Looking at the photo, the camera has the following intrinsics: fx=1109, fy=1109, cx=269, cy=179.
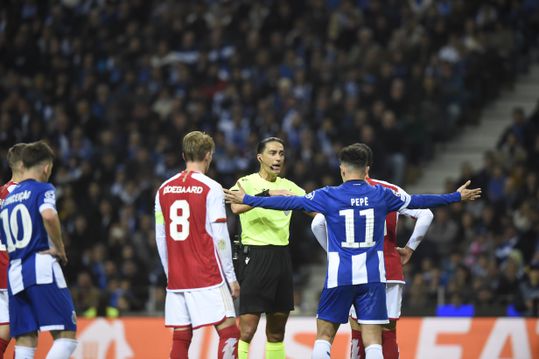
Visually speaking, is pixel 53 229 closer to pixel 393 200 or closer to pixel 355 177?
pixel 355 177

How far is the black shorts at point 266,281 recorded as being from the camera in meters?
10.6

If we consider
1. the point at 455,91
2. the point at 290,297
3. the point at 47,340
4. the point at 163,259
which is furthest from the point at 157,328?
the point at 455,91

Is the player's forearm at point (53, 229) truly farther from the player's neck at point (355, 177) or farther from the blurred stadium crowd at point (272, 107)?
the blurred stadium crowd at point (272, 107)

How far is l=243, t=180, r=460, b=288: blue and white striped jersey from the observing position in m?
9.25

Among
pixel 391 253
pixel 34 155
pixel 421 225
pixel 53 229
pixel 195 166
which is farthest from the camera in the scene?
pixel 421 225

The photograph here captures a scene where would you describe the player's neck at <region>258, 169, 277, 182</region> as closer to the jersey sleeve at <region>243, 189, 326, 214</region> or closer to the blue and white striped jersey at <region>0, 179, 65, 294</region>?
the jersey sleeve at <region>243, 189, 326, 214</region>

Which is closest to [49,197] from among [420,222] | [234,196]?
[234,196]

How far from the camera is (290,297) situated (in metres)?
10.7

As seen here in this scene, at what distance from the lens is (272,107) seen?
19.6 m

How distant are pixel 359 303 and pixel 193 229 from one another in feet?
5.02

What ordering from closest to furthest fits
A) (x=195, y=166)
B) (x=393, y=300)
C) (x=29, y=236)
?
1. (x=29, y=236)
2. (x=195, y=166)
3. (x=393, y=300)

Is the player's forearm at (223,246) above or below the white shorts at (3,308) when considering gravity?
above

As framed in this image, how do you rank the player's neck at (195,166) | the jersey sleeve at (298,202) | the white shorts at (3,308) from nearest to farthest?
1. the jersey sleeve at (298,202)
2. the player's neck at (195,166)
3. the white shorts at (3,308)

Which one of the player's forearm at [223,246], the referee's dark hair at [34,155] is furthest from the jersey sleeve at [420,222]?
the referee's dark hair at [34,155]
